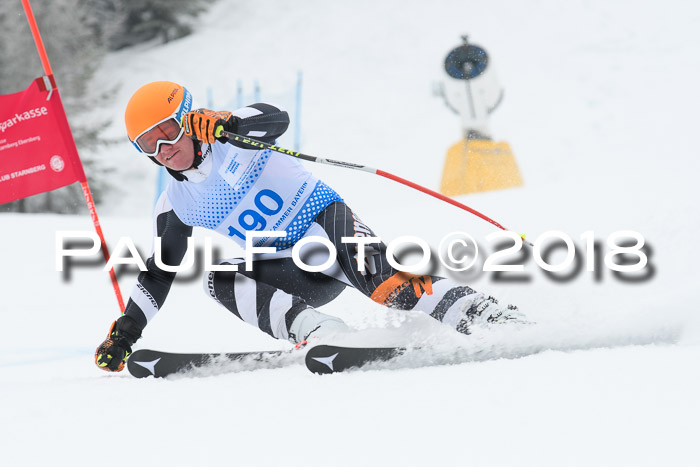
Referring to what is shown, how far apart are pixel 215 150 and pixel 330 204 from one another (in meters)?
0.53

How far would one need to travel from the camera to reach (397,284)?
2.68 meters

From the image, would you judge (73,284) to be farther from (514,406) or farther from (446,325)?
(514,406)

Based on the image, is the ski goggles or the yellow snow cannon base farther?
the yellow snow cannon base

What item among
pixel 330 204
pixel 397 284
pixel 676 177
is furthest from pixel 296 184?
pixel 676 177

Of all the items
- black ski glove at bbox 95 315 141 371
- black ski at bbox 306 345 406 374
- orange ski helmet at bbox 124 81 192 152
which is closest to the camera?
black ski at bbox 306 345 406 374

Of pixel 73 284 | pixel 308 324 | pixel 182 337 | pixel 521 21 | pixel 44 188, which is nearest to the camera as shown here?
pixel 308 324

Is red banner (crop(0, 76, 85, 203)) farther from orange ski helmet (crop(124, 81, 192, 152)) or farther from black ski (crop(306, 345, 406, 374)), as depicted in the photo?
black ski (crop(306, 345, 406, 374))

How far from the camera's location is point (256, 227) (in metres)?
2.95

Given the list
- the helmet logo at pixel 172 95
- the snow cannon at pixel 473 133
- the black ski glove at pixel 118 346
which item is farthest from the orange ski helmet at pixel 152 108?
the snow cannon at pixel 473 133

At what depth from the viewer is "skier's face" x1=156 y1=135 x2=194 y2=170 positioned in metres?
2.77

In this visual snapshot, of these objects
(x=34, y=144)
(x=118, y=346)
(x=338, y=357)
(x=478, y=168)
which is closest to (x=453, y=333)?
(x=338, y=357)

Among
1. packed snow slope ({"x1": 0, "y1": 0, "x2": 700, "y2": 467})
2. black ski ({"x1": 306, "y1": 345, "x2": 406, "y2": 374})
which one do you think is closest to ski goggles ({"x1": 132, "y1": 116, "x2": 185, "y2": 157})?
packed snow slope ({"x1": 0, "y1": 0, "x2": 700, "y2": 467})

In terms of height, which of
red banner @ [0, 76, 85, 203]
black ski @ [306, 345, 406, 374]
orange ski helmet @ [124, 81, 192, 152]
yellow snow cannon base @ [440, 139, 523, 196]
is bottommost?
yellow snow cannon base @ [440, 139, 523, 196]

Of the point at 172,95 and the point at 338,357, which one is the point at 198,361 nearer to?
the point at 338,357
